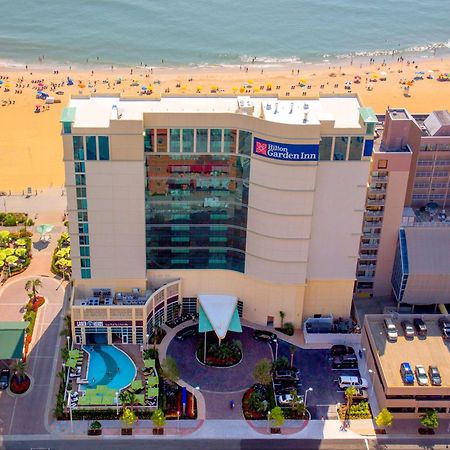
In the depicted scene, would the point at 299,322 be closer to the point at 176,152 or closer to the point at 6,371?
the point at 176,152

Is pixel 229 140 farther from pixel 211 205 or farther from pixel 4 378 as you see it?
pixel 4 378

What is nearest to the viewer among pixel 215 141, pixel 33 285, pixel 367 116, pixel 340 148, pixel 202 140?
pixel 367 116

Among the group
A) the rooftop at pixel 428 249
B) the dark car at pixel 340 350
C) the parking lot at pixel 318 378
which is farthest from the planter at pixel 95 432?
the rooftop at pixel 428 249

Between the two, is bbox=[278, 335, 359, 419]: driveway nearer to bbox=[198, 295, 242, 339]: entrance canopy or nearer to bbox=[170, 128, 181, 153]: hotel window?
bbox=[198, 295, 242, 339]: entrance canopy

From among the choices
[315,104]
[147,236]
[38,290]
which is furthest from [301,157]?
[38,290]

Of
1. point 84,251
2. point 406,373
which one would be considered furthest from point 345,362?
point 84,251

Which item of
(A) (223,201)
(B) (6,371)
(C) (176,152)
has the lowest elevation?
(B) (6,371)
